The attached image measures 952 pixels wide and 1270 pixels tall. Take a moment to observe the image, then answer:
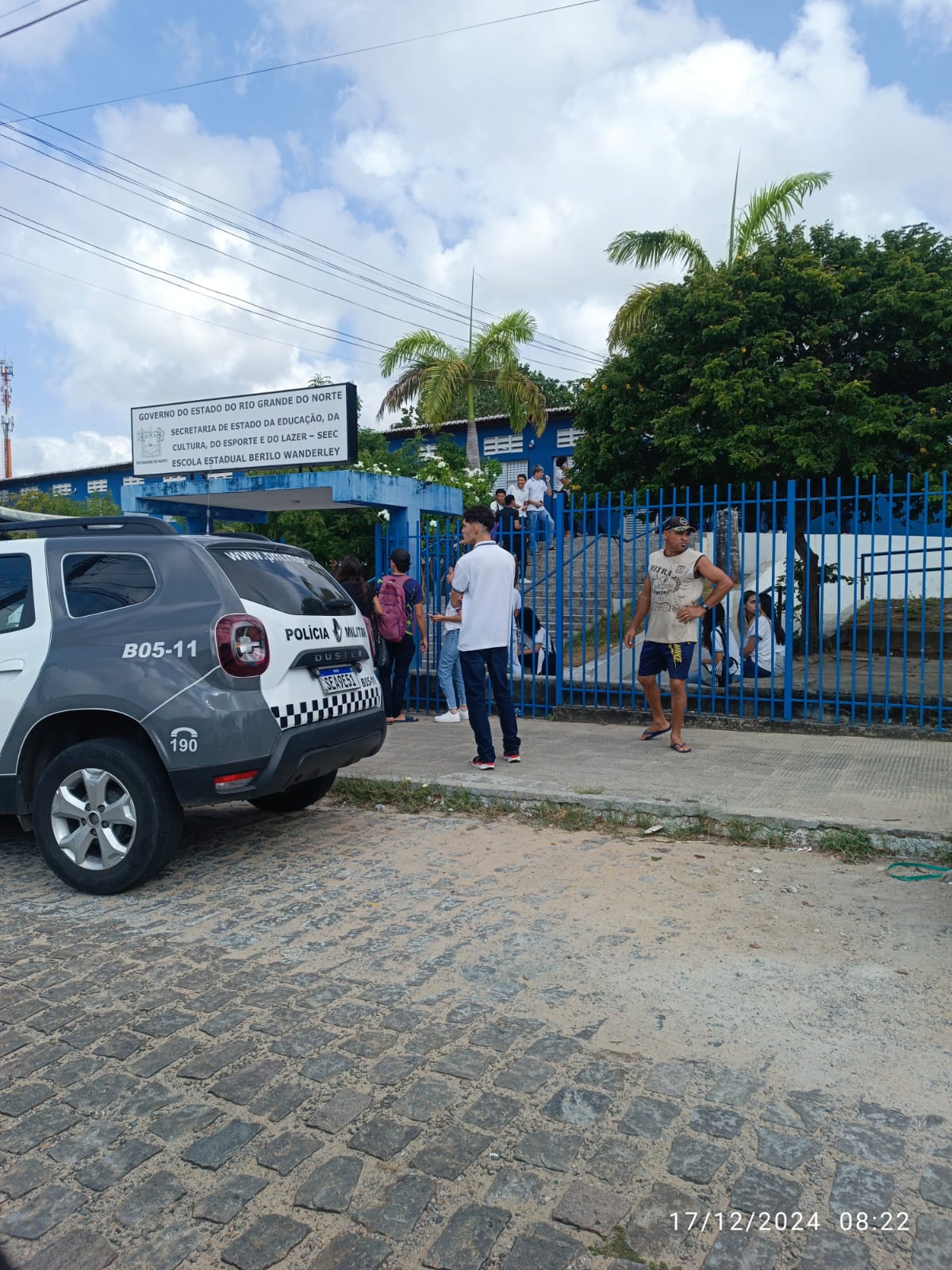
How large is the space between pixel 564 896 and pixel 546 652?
567 centimetres

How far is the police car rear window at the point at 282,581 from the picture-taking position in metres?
4.81

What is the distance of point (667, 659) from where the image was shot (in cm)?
764

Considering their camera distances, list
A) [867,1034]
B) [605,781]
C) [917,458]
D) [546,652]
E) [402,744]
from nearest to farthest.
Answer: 1. [867,1034]
2. [605,781]
3. [402,744]
4. [546,652]
5. [917,458]

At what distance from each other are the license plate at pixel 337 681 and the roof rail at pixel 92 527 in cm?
105

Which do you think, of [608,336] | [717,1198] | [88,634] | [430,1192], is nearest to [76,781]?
[88,634]

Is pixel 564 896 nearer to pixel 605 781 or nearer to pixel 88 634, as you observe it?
pixel 605 781

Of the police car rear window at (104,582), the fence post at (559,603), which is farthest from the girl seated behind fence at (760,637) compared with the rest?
the police car rear window at (104,582)

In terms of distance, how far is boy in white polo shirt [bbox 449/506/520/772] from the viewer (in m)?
6.92

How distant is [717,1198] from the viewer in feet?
7.52

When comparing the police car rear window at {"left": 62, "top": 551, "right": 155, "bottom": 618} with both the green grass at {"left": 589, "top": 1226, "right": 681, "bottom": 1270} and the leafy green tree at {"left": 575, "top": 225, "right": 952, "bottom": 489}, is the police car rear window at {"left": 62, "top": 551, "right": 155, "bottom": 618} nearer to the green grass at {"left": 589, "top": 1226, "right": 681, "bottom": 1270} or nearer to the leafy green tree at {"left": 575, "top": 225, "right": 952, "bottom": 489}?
the green grass at {"left": 589, "top": 1226, "right": 681, "bottom": 1270}

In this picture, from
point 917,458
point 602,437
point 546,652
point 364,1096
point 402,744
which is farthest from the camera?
point 602,437

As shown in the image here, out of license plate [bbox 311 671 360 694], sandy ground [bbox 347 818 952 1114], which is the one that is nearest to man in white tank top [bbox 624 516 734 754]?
sandy ground [bbox 347 818 952 1114]

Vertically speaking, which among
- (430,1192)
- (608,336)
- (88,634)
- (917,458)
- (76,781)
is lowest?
(430,1192)

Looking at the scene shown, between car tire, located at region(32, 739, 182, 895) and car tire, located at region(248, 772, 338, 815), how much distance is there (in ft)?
4.46
